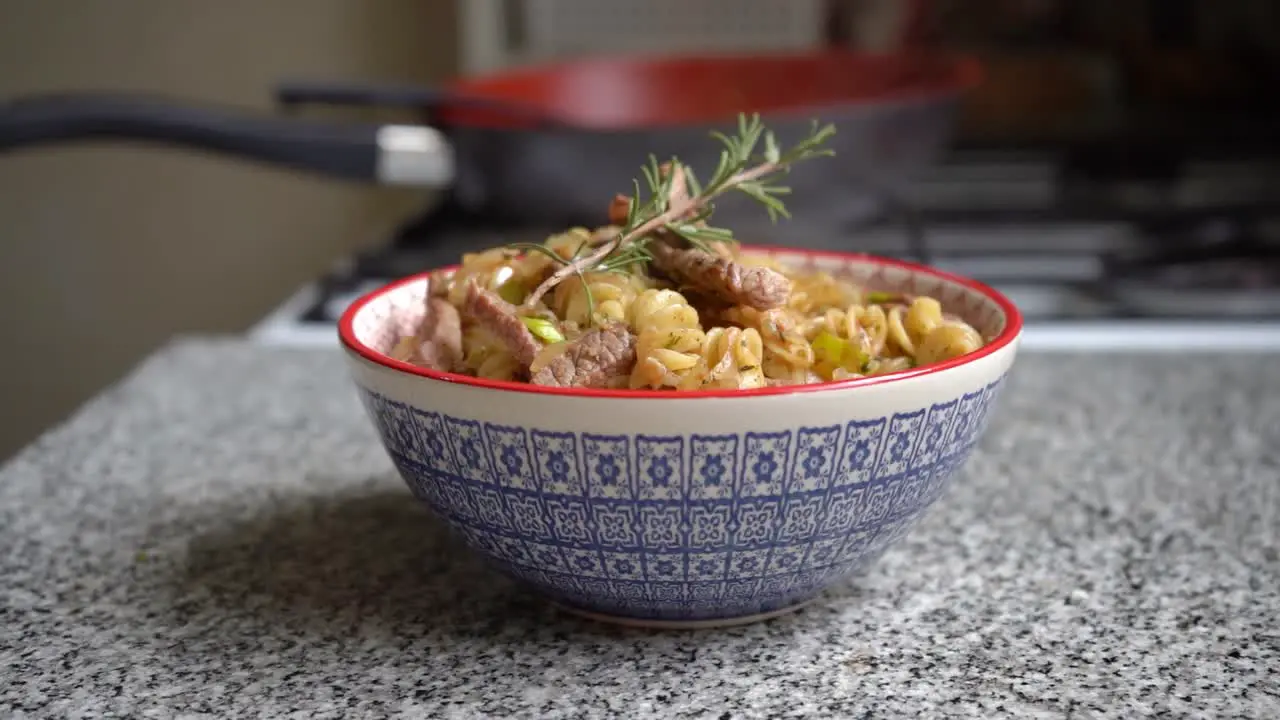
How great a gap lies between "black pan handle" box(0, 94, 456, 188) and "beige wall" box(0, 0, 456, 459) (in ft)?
4.24

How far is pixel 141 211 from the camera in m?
2.69

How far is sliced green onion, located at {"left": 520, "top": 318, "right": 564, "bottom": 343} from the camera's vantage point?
66 cm

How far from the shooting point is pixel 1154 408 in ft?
3.47

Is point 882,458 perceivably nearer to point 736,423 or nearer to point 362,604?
point 736,423

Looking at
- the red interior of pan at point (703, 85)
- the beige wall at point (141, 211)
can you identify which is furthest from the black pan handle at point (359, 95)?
the beige wall at point (141, 211)

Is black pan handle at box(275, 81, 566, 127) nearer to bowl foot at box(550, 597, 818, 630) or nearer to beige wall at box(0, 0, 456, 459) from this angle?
bowl foot at box(550, 597, 818, 630)

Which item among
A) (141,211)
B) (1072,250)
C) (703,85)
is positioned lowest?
(141,211)

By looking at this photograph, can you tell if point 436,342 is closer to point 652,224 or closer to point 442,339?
point 442,339

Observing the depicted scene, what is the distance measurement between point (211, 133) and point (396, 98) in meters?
0.20

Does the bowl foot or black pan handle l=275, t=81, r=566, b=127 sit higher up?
black pan handle l=275, t=81, r=566, b=127

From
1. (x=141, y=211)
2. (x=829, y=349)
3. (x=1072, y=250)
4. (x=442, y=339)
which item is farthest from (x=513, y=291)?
(x=141, y=211)

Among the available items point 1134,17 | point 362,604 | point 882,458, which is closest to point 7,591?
point 362,604

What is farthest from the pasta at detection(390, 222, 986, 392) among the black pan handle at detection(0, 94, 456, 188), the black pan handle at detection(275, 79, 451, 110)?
the black pan handle at detection(275, 79, 451, 110)

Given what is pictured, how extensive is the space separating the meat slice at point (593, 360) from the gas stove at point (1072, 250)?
68cm
